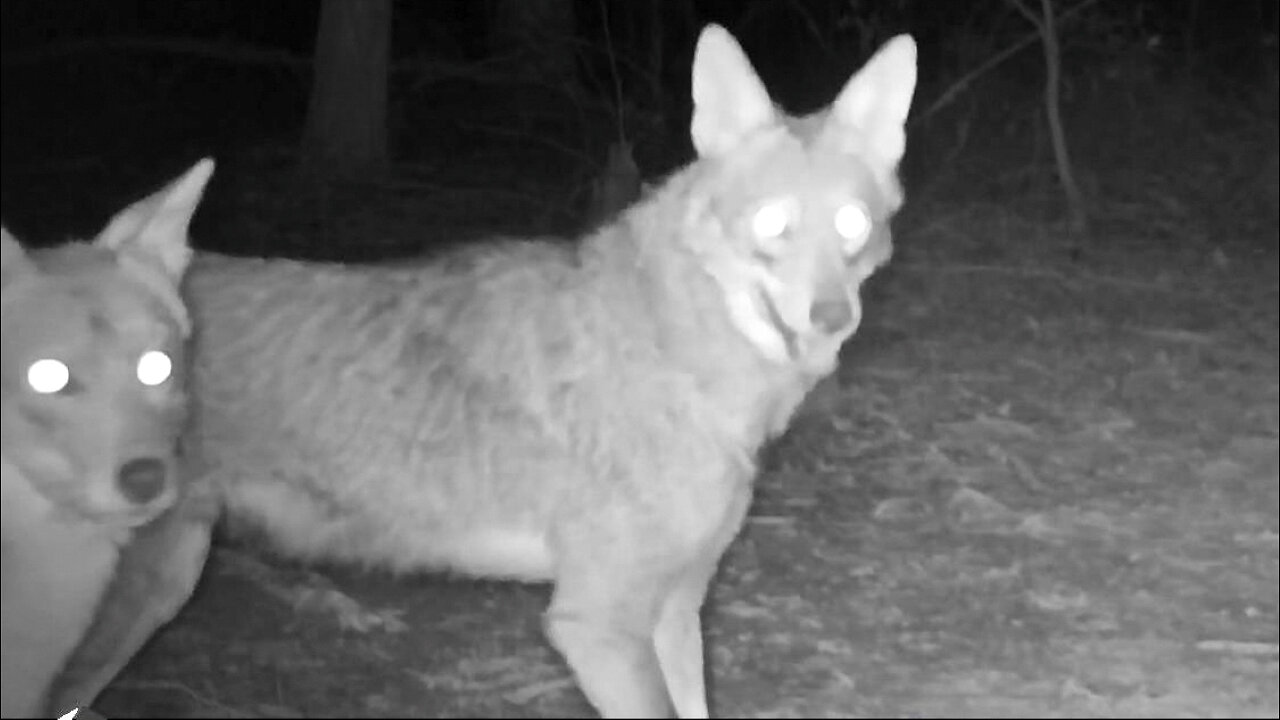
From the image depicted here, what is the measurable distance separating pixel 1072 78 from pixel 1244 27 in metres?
1.06

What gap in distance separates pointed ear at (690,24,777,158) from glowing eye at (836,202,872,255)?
0.18 m

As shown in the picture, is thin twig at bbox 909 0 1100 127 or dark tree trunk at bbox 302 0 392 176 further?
thin twig at bbox 909 0 1100 127

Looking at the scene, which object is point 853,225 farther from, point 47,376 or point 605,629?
point 47,376

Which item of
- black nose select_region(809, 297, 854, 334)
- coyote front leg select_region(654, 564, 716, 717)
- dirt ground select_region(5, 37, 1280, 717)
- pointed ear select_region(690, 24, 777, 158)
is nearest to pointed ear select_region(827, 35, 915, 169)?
pointed ear select_region(690, 24, 777, 158)

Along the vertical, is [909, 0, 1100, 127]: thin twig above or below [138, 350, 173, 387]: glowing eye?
below

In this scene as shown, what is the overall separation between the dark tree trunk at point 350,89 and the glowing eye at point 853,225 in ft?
6.61

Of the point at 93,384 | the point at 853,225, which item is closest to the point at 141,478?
the point at 93,384

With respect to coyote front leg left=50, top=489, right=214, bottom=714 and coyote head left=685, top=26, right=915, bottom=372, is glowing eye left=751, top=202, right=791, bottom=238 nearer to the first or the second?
coyote head left=685, top=26, right=915, bottom=372

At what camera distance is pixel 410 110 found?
4.95 metres

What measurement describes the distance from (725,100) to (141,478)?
937 millimetres

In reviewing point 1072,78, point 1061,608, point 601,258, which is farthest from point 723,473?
point 1072,78

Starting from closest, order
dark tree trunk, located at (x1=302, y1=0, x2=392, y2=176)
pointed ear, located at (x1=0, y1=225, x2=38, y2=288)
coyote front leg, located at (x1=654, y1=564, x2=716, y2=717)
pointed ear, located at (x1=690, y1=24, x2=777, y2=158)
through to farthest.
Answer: pointed ear, located at (x1=0, y1=225, x2=38, y2=288)
pointed ear, located at (x1=690, y1=24, x2=777, y2=158)
coyote front leg, located at (x1=654, y1=564, x2=716, y2=717)
dark tree trunk, located at (x1=302, y1=0, x2=392, y2=176)

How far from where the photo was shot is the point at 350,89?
4.14m

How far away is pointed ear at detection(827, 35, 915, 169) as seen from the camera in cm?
223
